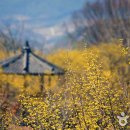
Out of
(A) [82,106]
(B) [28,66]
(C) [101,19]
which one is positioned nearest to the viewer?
(A) [82,106]

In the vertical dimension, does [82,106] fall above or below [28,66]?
below

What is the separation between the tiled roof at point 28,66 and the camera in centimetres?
2723

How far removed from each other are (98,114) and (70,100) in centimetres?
104

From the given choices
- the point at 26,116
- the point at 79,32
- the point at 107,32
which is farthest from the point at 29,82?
the point at 79,32

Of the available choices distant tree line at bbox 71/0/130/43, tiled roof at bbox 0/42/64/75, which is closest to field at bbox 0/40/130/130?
tiled roof at bbox 0/42/64/75

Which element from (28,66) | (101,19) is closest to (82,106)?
(28,66)

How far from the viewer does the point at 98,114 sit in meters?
12.3

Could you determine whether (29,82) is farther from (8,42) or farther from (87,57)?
(8,42)

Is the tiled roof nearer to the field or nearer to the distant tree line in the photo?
the field

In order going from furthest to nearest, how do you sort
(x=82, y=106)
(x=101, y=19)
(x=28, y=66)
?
1. (x=101, y=19)
2. (x=28, y=66)
3. (x=82, y=106)

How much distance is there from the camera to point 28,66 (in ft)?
90.2

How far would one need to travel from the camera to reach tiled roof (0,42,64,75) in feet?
89.4

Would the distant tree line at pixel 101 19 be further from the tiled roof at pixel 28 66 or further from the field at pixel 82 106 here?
the field at pixel 82 106

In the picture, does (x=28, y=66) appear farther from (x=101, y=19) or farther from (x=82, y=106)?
(x=101, y=19)
